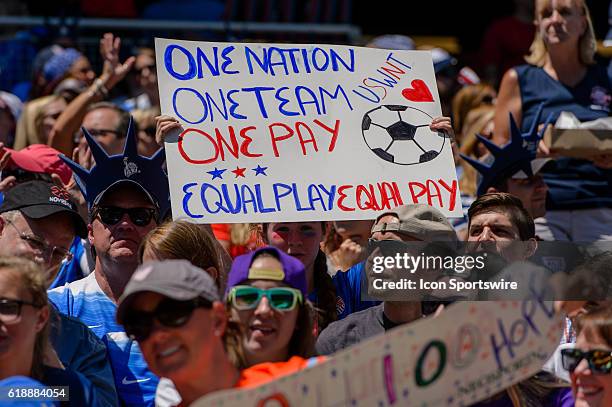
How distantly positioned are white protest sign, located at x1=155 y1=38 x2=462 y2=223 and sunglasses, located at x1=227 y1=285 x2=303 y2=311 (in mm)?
1171

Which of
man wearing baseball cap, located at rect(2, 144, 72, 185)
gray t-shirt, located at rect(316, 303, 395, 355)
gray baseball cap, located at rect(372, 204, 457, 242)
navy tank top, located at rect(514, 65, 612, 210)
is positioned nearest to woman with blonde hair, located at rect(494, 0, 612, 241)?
navy tank top, located at rect(514, 65, 612, 210)

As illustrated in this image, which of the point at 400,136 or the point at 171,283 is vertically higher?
the point at 400,136

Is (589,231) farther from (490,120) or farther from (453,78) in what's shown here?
(453,78)

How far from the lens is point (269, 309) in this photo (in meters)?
4.41

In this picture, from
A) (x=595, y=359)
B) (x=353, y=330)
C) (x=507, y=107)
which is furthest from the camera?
(x=507, y=107)

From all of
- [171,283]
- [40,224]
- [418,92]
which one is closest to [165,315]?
[171,283]

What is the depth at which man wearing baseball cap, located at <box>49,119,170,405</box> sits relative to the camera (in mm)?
5195

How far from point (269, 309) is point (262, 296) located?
0.15 ft

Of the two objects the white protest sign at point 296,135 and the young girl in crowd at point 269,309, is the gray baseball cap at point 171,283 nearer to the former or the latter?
the young girl in crowd at point 269,309

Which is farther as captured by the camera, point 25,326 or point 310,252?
point 310,252

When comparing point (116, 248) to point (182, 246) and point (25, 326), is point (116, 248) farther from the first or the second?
point (25, 326)

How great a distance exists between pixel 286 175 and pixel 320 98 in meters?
0.41

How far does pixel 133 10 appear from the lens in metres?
10.1

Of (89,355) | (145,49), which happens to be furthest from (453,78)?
(89,355)
